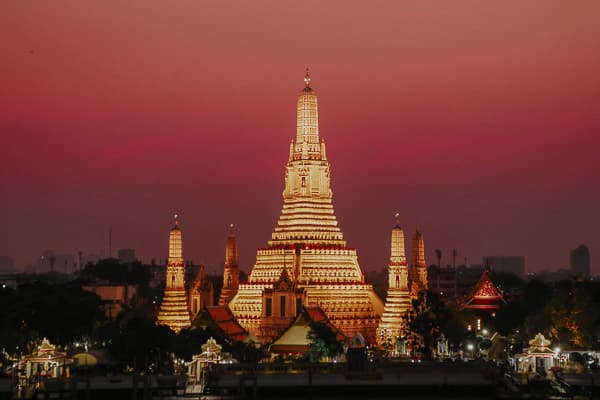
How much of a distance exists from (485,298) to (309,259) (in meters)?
21.9

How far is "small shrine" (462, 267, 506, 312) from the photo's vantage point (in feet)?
A: 399

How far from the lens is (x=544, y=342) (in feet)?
262

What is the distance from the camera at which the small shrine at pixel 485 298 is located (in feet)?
399

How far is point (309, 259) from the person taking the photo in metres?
107

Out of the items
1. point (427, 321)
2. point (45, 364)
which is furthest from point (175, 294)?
point (45, 364)

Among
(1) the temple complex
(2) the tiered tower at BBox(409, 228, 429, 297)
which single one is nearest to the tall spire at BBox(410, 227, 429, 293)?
(2) the tiered tower at BBox(409, 228, 429, 297)

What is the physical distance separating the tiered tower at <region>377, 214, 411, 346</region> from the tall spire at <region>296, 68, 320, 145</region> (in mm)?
9603

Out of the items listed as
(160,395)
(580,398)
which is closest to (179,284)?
(160,395)

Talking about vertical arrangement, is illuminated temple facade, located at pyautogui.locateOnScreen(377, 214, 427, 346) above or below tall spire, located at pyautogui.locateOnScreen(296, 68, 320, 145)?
below

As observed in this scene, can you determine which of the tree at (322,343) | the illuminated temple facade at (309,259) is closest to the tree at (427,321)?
the tree at (322,343)

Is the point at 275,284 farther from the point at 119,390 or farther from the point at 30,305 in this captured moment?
the point at 119,390

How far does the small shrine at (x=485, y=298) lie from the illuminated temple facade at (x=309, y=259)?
48.0 feet

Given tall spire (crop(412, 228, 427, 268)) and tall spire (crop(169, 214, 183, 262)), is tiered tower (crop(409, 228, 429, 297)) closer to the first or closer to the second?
tall spire (crop(412, 228, 427, 268))

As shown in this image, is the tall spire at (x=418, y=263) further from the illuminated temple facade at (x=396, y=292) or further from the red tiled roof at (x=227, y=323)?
the red tiled roof at (x=227, y=323)
